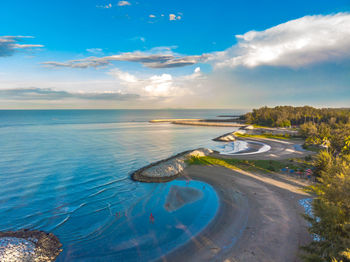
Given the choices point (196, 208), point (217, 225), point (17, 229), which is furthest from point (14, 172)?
point (217, 225)

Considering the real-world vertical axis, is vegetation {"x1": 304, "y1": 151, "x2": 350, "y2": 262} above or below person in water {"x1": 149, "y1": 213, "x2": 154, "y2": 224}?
above

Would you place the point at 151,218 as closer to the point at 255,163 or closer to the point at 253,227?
the point at 253,227

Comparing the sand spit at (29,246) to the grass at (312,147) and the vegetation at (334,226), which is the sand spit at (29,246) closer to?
the vegetation at (334,226)

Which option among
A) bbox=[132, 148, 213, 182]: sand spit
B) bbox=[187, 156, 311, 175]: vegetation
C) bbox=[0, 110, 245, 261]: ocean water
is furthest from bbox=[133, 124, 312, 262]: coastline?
bbox=[132, 148, 213, 182]: sand spit

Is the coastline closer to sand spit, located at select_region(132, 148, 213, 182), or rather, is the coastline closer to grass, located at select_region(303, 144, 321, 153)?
A: sand spit, located at select_region(132, 148, 213, 182)

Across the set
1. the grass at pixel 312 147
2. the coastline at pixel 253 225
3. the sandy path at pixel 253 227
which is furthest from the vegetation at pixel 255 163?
the grass at pixel 312 147

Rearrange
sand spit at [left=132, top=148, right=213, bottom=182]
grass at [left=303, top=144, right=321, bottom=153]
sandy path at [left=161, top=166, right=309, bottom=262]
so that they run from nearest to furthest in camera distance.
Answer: sandy path at [left=161, top=166, right=309, bottom=262] → sand spit at [left=132, top=148, right=213, bottom=182] → grass at [left=303, top=144, right=321, bottom=153]
